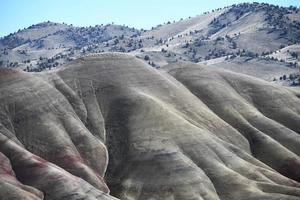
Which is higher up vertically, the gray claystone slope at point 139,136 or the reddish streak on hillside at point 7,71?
the reddish streak on hillside at point 7,71

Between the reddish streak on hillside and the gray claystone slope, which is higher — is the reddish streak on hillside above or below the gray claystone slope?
above

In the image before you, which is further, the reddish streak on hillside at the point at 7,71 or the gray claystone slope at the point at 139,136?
the reddish streak on hillside at the point at 7,71

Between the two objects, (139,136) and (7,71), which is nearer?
(139,136)

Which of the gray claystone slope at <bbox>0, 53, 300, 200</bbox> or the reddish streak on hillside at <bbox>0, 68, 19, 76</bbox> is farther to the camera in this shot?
the reddish streak on hillside at <bbox>0, 68, 19, 76</bbox>

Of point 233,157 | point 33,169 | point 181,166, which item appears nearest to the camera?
point 33,169

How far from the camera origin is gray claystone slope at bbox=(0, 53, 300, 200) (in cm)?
9862

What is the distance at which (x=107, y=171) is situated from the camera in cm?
10850

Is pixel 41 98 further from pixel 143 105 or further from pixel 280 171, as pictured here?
→ pixel 280 171

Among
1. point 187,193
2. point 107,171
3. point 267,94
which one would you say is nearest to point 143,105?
point 107,171

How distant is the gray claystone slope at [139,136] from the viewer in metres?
98.6

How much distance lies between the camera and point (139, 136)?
4547 inches

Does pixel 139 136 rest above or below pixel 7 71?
below

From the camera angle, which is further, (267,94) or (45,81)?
→ (267,94)

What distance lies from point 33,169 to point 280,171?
52.6 meters
